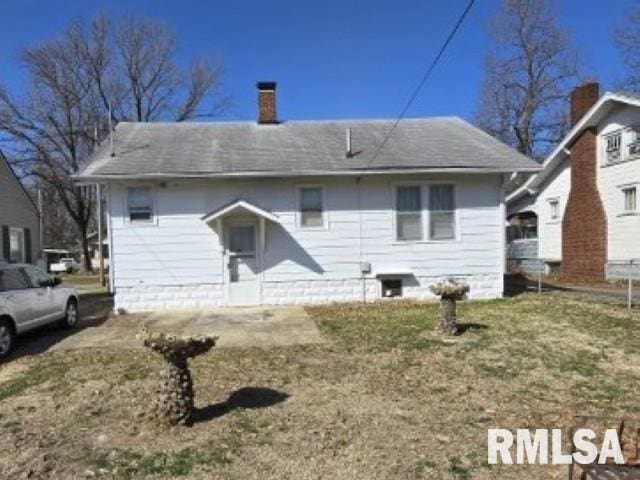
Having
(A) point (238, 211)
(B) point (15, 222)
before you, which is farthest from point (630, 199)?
(B) point (15, 222)

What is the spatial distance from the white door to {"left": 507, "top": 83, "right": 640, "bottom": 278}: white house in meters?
11.1

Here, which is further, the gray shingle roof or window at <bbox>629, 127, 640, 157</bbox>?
window at <bbox>629, 127, 640, 157</bbox>

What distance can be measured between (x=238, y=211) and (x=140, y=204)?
249 centimetres

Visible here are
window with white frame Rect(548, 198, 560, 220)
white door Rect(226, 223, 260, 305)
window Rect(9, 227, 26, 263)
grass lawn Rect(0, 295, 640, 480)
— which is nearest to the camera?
grass lawn Rect(0, 295, 640, 480)

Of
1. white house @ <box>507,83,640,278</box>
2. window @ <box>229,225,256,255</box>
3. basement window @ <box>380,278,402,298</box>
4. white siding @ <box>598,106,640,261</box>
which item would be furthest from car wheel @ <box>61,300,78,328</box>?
white siding @ <box>598,106,640,261</box>

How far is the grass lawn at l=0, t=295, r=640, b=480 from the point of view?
210 inches

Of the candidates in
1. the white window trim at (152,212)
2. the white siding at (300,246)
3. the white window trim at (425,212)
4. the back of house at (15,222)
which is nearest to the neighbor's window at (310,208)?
→ the white siding at (300,246)

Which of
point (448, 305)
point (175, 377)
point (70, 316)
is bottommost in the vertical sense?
point (70, 316)

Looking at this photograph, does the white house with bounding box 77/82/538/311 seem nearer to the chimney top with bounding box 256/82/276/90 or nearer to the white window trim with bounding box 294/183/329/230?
the white window trim with bounding box 294/183/329/230

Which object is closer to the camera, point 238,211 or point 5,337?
point 5,337

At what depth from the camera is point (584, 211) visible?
2333 cm

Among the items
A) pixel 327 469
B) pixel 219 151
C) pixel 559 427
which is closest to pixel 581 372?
pixel 559 427

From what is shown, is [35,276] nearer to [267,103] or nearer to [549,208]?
[267,103]

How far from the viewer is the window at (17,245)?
22828 mm
